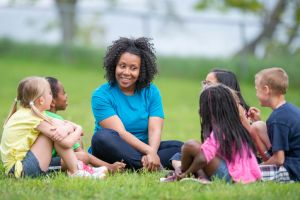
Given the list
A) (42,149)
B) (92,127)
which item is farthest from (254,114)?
(92,127)

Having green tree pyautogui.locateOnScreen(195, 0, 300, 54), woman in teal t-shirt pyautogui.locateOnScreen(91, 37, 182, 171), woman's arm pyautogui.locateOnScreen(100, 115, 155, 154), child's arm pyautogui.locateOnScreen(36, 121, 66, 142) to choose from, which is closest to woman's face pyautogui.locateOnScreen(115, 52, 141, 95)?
woman in teal t-shirt pyautogui.locateOnScreen(91, 37, 182, 171)

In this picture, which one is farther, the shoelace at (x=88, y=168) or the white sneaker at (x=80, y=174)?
the shoelace at (x=88, y=168)

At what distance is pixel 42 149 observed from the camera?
6.27 m

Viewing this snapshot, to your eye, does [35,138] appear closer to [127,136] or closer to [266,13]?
[127,136]

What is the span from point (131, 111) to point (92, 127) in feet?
12.8

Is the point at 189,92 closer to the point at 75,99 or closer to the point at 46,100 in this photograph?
the point at 75,99

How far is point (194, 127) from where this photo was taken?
39.2 feet

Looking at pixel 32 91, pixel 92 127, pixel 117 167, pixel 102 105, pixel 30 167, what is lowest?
pixel 92 127

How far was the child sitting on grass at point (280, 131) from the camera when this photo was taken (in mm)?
6059

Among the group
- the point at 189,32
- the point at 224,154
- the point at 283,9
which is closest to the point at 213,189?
the point at 224,154

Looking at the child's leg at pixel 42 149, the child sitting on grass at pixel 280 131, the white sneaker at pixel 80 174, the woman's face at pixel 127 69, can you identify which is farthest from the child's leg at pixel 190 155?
the woman's face at pixel 127 69

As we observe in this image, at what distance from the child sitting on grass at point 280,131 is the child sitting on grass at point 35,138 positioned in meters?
1.64

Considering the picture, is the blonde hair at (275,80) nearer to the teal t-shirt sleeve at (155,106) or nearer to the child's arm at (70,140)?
the teal t-shirt sleeve at (155,106)

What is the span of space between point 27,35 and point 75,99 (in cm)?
692
